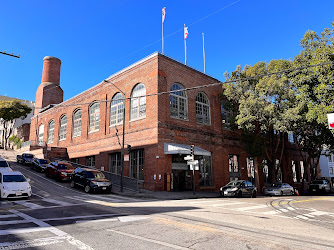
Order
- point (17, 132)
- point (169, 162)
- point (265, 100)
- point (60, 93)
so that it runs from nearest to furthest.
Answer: point (169, 162)
point (265, 100)
point (60, 93)
point (17, 132)

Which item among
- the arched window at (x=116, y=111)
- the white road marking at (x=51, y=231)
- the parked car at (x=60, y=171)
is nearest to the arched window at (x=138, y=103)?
the arched window at (x=116, y=111)

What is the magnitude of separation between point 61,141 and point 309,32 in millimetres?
33460

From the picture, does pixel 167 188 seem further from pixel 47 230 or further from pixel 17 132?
pixel 17 132

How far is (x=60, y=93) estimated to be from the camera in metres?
49.9

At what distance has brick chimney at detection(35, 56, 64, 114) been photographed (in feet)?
157

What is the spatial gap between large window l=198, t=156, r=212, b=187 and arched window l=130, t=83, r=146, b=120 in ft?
24.4

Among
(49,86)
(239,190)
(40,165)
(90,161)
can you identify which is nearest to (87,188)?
(239,190)

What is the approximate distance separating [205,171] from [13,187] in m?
17.3

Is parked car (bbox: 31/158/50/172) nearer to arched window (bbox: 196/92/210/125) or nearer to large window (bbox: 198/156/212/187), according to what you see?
large window (bbox: 198/156/212/187)

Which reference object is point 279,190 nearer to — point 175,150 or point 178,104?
point 175,150

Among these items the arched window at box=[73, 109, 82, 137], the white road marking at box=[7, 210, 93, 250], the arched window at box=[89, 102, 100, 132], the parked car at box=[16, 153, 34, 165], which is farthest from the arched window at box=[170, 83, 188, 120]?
the parked car at box=[16, 153, 34, 165]

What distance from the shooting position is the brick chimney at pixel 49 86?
157 ft

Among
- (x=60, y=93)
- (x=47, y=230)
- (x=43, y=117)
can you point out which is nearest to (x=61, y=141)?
(x=43, y=117)

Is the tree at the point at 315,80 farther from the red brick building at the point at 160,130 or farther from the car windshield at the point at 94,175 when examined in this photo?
the car windshield at the point at 94,175
